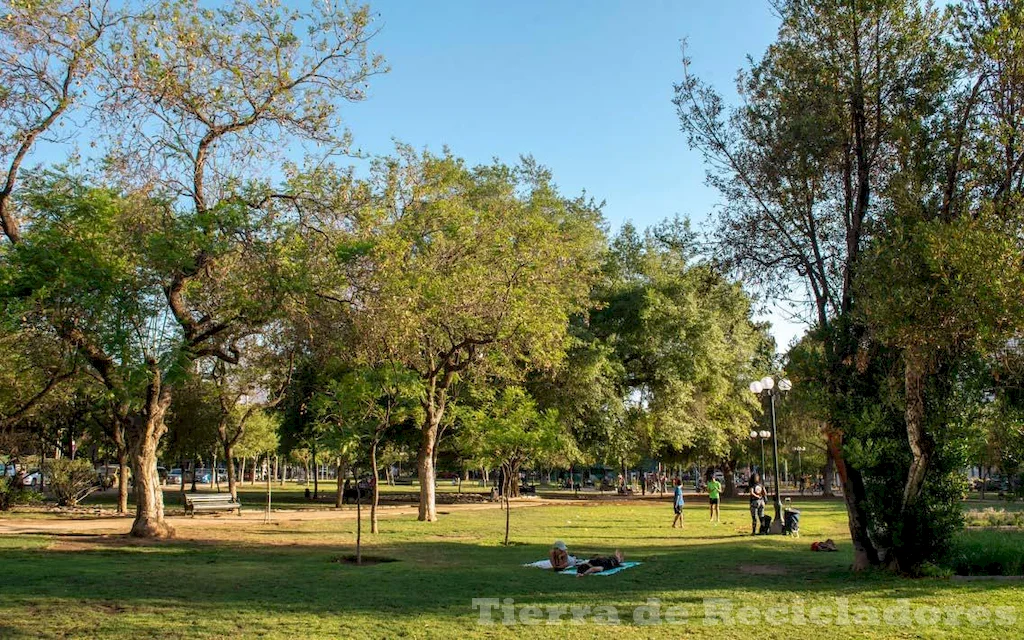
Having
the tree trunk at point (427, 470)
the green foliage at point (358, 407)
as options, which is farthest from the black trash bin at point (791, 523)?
the green foliage at point (358, 407)

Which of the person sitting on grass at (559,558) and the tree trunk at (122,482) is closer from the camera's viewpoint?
the person sitting on grass at (559,558)

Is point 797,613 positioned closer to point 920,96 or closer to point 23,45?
point 920,96

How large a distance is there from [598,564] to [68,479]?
27.7 metres

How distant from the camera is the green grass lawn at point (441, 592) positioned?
355 inches

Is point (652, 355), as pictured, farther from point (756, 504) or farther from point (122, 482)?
point (122, 482)

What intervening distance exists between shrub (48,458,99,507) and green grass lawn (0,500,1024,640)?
51.3 ft

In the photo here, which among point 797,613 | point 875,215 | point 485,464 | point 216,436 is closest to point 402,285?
point 485,464

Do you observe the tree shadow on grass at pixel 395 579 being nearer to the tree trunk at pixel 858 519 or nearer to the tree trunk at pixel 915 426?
the tree trunk at pixel 858 519

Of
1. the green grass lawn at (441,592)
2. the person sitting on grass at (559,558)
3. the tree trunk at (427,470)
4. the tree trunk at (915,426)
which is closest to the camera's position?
the green grass lawn at (441,592)

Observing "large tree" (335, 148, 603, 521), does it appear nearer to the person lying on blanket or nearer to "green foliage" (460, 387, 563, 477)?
"green foliage" (460, 387, 563, 477)

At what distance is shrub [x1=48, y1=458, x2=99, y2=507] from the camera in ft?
108

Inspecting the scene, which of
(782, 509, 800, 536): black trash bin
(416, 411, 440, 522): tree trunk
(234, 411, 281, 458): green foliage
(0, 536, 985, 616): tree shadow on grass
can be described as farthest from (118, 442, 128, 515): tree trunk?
(782, 509, 800, 536): black trash bin

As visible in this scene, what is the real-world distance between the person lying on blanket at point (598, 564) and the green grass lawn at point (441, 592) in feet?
1.63

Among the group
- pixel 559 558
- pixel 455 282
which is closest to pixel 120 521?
pixel 455 282
